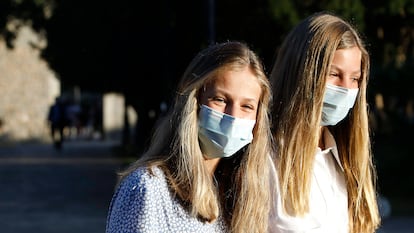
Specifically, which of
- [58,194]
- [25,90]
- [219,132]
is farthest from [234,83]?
[25,90]

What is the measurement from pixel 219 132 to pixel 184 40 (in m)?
17.0

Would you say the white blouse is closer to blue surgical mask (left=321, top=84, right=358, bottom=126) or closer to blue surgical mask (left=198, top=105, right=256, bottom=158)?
blue surgical mask (left=321, top=84, right=358, bottom=126)

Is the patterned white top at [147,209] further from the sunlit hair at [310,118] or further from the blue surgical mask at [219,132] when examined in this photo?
the sunlit hair at [310,118]

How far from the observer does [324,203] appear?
3.40 metres

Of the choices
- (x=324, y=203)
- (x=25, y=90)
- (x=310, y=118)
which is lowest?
(x=25, y=90)

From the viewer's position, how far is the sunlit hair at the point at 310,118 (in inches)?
133

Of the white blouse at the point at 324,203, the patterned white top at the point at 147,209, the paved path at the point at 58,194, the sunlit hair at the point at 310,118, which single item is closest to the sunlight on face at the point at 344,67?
the sunlit hair at the point at 310,118

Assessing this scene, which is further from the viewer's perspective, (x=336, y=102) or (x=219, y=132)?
(x=336, y=102)

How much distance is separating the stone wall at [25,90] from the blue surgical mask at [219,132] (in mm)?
43459

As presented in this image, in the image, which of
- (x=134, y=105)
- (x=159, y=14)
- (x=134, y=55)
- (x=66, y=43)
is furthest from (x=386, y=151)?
(x=134, y=105)

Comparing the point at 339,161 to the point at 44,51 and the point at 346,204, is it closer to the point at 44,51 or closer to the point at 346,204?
the point at 346,204

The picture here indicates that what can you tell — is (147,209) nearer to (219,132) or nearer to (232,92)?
(219,132)

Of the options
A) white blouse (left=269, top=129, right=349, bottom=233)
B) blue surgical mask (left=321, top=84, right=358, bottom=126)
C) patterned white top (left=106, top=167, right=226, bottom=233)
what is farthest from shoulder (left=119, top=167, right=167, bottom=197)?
blue surgical mask (left=321, top=84, right=358, bottom=126)

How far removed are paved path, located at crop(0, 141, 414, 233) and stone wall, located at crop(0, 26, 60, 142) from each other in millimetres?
14885
